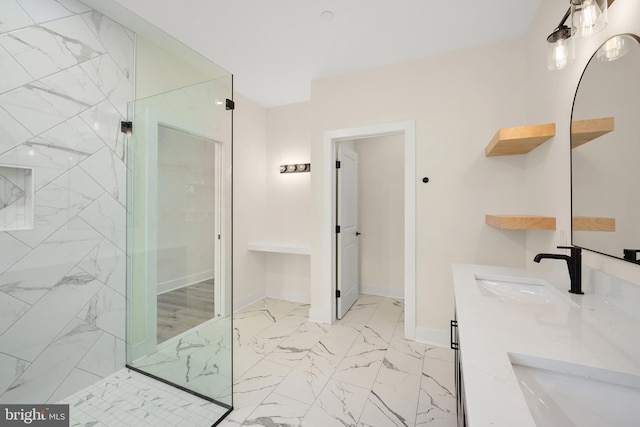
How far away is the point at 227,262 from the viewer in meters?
1.94

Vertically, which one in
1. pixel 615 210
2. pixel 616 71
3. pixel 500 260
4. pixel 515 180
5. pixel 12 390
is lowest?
pixel 12 390

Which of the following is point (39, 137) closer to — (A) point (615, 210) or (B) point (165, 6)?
(B) point (165, 6)

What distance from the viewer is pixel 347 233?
3.27 metres

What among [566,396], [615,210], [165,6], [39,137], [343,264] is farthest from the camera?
[343,264]

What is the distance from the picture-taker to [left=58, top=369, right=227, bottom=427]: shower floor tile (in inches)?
60.7

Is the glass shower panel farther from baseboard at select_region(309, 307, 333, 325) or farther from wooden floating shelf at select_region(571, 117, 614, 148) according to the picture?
wooden floating shelf at select_region(571, 117, 614, 148)

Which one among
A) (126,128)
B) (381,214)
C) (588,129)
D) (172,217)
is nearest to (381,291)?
(381,214)

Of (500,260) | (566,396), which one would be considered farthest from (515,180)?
(566,396)

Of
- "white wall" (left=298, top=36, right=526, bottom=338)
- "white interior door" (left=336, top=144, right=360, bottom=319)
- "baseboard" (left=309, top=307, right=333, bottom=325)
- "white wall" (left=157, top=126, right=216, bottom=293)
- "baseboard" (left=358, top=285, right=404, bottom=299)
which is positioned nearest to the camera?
"white wall" (left=157, top=126, right=216, bottom=293)

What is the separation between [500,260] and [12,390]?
3263mm

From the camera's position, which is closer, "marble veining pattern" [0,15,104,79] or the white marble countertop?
the white marble countertop

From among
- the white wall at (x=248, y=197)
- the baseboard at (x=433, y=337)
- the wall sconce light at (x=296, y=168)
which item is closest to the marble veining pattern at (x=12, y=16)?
the white wall at (x=248, y=197)

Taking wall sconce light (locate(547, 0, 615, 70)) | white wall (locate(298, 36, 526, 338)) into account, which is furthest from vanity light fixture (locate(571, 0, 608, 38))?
white wall (locate(298, 36, 526, 338))

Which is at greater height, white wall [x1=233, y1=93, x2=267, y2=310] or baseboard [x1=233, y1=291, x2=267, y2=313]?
white wall [x1=233, y1=93, x2=267, y2=310]
